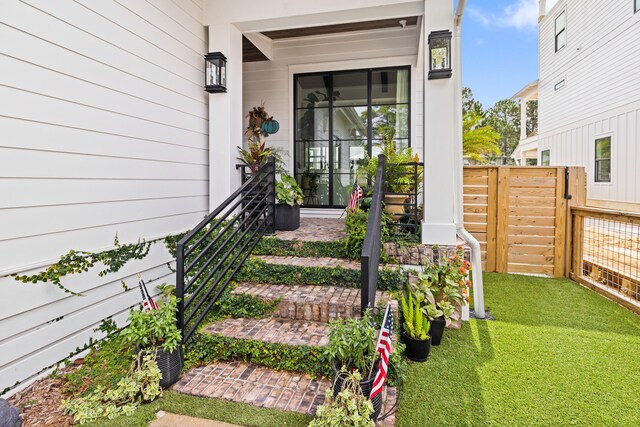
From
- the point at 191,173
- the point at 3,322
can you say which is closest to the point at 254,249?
the point at 191,173

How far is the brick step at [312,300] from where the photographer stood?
273 cm

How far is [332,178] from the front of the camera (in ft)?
19.0

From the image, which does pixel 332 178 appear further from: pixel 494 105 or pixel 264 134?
Answer: pixel 494 105

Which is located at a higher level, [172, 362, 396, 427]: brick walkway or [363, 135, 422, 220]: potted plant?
[363, 135, 422, 220]: potted plant

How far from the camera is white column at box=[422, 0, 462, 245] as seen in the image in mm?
3434

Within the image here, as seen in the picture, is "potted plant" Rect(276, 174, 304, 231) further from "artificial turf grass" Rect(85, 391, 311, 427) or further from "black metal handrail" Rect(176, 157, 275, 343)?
"artificial turf grass" Rect(85, 391, 311, 427)

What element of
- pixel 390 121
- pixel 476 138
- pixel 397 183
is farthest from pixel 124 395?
pixel 476 138

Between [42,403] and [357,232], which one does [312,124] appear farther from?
[42,403]

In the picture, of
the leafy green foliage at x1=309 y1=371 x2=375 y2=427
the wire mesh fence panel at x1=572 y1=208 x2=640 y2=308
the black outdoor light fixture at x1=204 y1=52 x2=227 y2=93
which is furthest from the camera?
the black outdoor light fixture at x1=204 y1=52 x2=227 y2=93

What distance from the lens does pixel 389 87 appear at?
557cm

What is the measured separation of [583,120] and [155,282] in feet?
35.3

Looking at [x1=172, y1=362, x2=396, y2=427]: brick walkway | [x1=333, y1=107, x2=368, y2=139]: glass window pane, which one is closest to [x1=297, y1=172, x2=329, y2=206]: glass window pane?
[x1=333, y1=107, x2=368, y2=139]: glass window pane

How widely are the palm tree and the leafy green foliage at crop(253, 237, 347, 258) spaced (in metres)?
4.56

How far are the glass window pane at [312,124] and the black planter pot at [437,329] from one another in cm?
379
